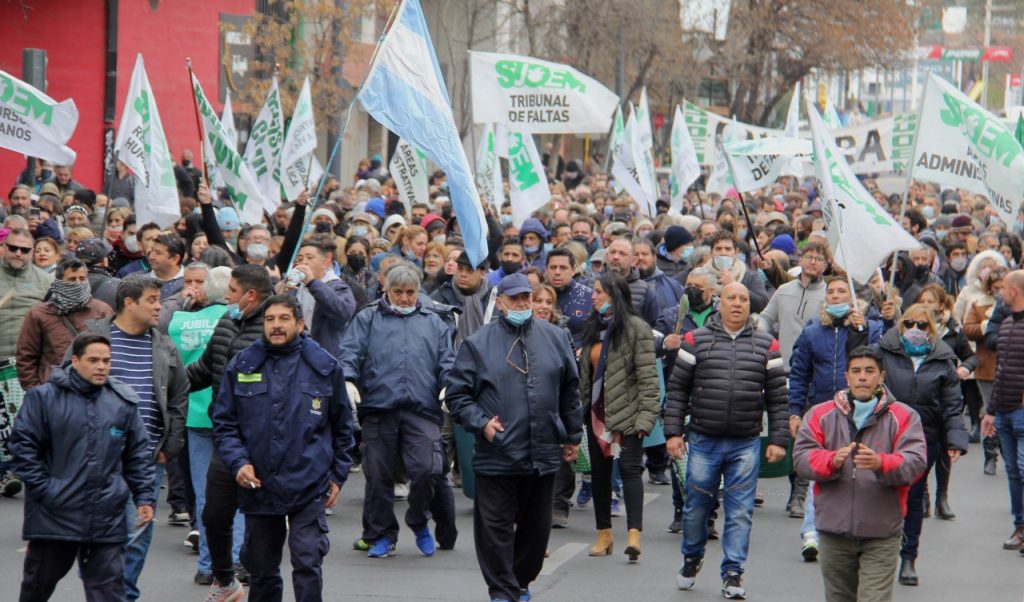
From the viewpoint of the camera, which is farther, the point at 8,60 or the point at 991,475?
the point at 8,60

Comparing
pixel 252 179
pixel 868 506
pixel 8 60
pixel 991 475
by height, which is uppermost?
pixel 8 60

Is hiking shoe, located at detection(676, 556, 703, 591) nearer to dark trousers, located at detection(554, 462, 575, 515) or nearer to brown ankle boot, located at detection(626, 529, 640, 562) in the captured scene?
brown ankle boot, located at detection(626, 529, 640, 562)

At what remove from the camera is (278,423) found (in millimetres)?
7762

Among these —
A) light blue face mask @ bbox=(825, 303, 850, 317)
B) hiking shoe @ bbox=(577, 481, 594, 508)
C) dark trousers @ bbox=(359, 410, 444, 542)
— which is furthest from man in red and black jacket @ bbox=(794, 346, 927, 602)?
hiking shoe @ bbox=(577, 481, 594, 508)

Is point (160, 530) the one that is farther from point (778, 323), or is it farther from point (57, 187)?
point (57, 187)

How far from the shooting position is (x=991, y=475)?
→ 14062 millimetres

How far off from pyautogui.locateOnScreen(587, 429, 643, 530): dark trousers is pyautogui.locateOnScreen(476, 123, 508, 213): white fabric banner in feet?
25.9

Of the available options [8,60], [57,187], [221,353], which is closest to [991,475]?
[221,353]

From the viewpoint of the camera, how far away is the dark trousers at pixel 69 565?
24.3ft

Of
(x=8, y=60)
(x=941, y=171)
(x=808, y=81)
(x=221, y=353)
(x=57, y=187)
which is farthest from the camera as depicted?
(x=808, y=81)

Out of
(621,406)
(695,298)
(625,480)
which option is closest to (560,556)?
(625,480)

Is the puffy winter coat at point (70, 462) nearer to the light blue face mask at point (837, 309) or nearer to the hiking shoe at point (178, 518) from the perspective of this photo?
the hiking shoe at point (178, 518)

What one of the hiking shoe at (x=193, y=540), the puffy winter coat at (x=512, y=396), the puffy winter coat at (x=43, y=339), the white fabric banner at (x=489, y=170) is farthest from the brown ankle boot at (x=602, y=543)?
the white fabric banner at (x=489, y=170)

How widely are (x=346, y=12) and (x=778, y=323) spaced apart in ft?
70.5
